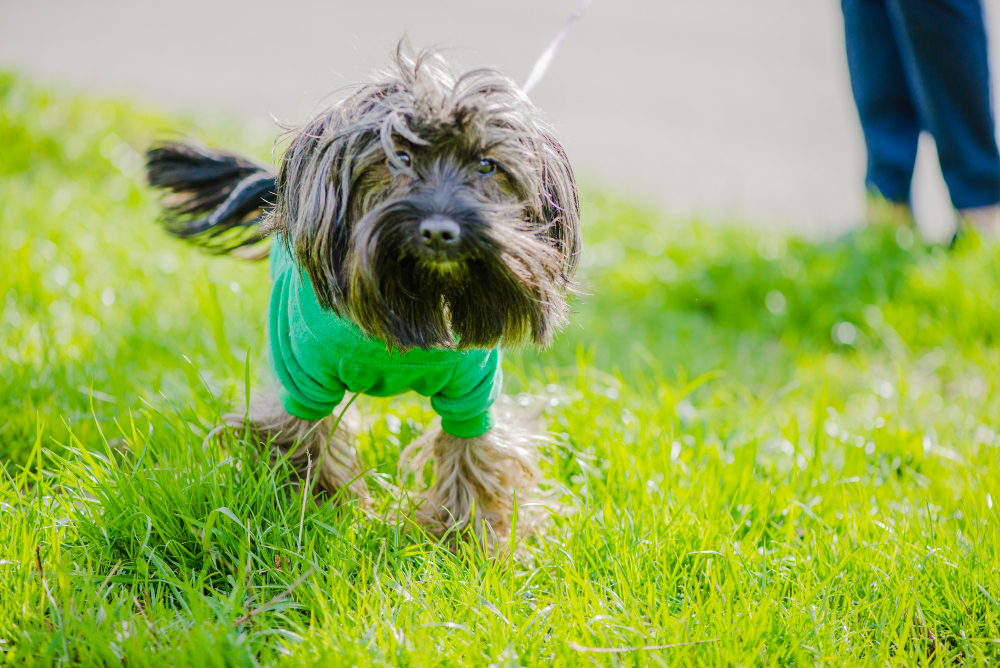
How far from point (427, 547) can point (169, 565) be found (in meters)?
0.70

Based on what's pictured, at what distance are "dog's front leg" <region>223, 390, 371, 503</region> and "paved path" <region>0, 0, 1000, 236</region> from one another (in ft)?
12.2

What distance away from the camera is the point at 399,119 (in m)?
1.85

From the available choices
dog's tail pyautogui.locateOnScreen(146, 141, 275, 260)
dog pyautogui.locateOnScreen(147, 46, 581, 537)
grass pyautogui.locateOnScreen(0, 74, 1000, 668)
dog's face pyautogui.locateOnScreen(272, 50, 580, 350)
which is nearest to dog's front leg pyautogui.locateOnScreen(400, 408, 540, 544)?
dog pyautogui.locateOnScreen(147, 46, 581, 537)

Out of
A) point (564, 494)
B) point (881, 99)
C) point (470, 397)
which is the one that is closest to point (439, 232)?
point (470, 397)

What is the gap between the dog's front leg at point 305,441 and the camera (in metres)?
2.38

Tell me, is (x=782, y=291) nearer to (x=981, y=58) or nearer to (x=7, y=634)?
(x=981, y=58)

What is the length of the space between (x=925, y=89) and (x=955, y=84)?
0.14 m

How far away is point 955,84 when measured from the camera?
162 inches

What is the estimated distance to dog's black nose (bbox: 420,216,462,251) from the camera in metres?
1.80

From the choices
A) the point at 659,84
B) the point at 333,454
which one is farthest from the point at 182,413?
the point at 659,84

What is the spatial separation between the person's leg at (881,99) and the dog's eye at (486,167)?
3.57 meters

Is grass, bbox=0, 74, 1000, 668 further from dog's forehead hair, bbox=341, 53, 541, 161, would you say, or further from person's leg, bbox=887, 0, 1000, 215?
dog's forehead hair, bbox=341, 53, 541, 161

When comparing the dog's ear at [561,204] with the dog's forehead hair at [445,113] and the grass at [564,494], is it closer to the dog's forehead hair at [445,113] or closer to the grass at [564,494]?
the dog's forehead hair at [445,113]

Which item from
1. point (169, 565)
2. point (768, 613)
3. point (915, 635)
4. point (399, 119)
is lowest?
point (915, 635)
